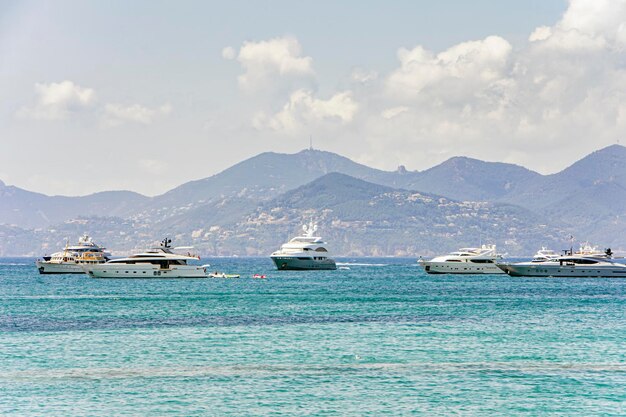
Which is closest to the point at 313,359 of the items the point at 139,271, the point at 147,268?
the point at 147,268

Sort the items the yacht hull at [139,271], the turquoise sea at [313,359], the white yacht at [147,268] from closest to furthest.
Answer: the turquoise sea at [313,359], the yacht hull at [139,271], the white yacht at [147,268]

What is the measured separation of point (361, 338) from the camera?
7819 centimetres

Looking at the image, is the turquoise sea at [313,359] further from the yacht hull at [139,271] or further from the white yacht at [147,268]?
the white yacht at [147,268]

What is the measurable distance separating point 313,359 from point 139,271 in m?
131

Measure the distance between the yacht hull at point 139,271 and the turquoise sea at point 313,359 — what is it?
233 feet

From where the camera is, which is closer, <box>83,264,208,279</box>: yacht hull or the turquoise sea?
the turquoise sea

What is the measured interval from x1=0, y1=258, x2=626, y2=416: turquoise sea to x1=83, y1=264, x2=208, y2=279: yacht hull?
233ft

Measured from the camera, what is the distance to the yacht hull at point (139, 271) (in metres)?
192

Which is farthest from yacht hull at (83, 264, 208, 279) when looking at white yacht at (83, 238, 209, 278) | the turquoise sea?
the turquoise sea

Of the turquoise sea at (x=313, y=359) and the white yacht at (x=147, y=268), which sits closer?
the turquoise sea at (x=313, y=359)

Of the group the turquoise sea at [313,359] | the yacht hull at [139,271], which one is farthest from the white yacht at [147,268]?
the turquoise sea at [313,359]

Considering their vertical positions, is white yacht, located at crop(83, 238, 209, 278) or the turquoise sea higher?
white yacht, located at crop(83, 238, 209, 278)

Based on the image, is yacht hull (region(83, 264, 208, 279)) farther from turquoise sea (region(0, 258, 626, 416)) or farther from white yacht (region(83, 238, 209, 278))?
turquoise sea (region(0, 258, 626, 416))

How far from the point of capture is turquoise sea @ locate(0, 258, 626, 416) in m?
51.1
